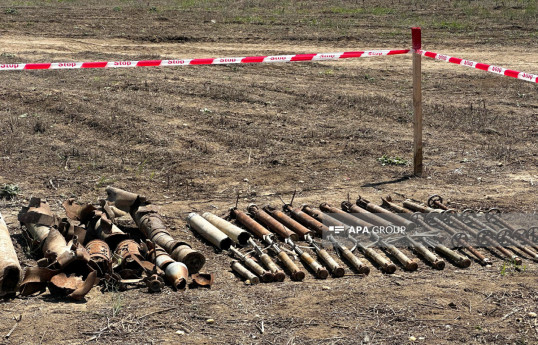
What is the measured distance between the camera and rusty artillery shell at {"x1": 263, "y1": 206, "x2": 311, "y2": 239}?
7.37 metres

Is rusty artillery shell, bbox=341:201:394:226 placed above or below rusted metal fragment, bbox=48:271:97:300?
below

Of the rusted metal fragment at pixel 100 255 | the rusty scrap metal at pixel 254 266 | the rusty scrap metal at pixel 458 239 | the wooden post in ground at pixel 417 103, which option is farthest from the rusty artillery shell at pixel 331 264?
the wooden post in ground at pixel 417 103

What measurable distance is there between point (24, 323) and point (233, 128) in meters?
7.08

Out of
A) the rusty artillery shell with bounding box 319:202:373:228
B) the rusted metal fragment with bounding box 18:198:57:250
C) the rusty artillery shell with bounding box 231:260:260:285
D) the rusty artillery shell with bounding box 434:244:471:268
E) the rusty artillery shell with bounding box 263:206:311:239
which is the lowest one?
the rusty artillery shell with bounding box 434:244:471:268

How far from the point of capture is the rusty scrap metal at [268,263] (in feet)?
20.9

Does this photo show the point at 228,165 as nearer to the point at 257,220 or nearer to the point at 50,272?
the point at 257,220

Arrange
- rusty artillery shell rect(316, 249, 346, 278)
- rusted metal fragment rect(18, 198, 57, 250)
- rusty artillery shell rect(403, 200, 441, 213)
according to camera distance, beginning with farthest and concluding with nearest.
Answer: rusty artillery shell rect(403, 200, 441, 213) < rusted metal fragment rect(18, 198, 57, 250) < rusty artillery shell rect(316, 249, 346, 278)

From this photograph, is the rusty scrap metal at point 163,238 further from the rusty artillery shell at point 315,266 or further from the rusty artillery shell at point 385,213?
the rusty artillery shell at point 385,213

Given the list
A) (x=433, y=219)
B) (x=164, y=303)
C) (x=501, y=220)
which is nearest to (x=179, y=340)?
(x=164, y=303)

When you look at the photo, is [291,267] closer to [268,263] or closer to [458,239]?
[268,263]

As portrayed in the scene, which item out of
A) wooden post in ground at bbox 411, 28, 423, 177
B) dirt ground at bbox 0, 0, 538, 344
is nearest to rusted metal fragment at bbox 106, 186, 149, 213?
dirt ground at bbox 0, 0, 538, 344

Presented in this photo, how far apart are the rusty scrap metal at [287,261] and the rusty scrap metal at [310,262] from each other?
0.48ft

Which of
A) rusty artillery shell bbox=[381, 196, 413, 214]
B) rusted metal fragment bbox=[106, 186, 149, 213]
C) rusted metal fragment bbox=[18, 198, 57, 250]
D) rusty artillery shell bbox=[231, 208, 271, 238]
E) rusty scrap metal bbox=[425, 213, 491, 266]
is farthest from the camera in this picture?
rusty artillery shell bbox=[381, 196, 413, 214]

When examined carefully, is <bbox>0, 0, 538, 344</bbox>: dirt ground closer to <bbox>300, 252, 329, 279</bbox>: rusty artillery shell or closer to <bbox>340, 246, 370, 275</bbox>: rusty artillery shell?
<bbox>340, 246, 370, 275</bbox>: rusty artillery shell
